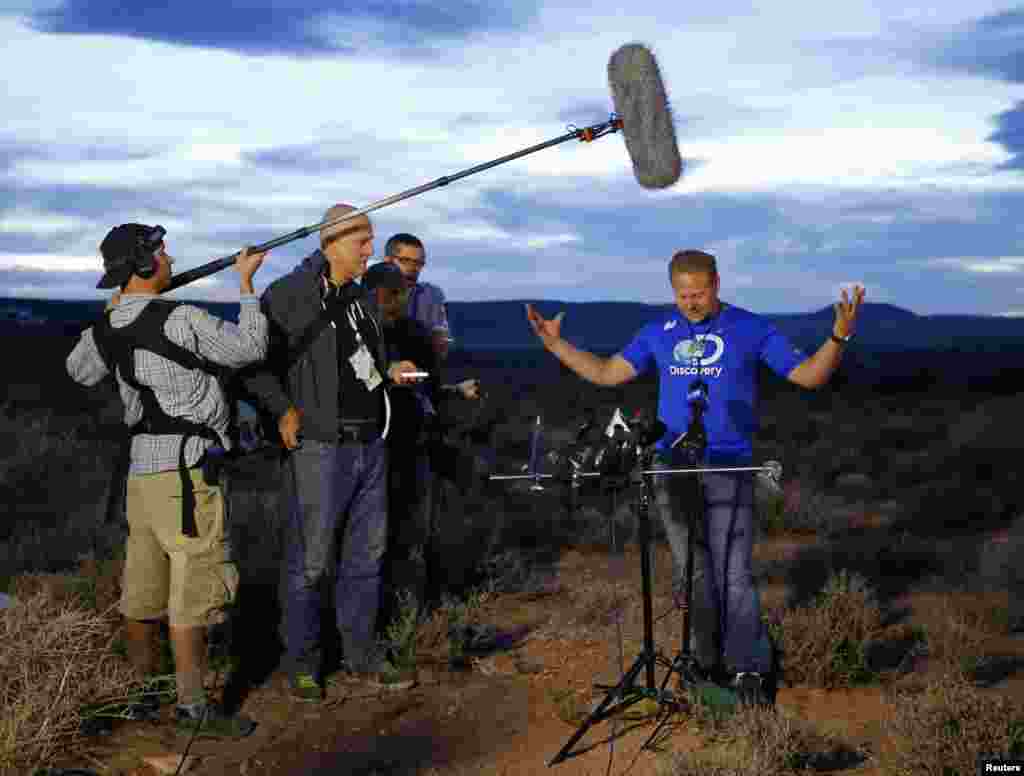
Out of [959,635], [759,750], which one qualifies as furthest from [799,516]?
[759,750]

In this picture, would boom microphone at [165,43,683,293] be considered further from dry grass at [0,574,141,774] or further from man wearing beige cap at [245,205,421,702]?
dry grass at [0,574,141,774]

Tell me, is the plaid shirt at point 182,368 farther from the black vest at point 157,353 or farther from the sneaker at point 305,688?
the sneaker at point 305,688

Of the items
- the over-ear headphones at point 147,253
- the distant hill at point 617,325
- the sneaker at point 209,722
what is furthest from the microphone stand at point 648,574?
the distant hill at point 617,325

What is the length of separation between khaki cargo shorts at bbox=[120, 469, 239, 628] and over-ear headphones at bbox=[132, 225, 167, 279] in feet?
2.85

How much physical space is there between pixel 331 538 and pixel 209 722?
3.37 feet

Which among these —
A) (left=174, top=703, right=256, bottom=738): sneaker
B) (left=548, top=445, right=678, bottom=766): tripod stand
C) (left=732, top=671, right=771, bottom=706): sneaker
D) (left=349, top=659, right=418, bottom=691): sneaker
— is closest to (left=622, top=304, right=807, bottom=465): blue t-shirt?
(left=548, top=445, right=678, bottom=766): tripod stand

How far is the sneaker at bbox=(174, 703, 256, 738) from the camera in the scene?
581cm

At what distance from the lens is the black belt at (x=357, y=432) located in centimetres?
632

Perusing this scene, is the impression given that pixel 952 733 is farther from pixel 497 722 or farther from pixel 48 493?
pixel 48 493

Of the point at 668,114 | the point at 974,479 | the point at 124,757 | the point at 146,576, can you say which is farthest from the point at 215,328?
the point at 974,479

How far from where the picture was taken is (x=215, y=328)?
18.2 ft

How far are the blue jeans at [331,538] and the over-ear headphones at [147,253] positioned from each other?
1195 millimetres

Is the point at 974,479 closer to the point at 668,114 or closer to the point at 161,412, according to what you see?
the point at 668,114

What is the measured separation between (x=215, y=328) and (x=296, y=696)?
201cm
